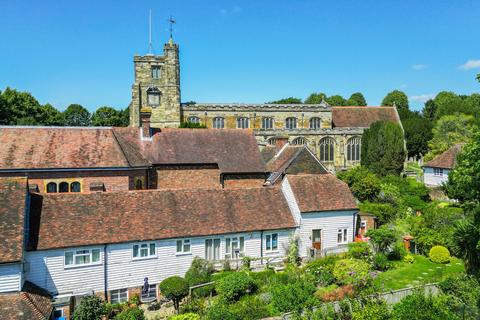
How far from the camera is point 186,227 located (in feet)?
78.7

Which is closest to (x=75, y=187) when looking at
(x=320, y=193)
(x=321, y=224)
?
(x=320, y=193)

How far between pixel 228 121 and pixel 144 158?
3598cm

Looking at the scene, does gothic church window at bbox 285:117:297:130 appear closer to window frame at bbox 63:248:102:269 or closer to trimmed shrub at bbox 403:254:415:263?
trimmed shrub at bbox 403:254:415:263

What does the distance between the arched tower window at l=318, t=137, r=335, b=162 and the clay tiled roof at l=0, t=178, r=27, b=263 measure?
51.8 meters

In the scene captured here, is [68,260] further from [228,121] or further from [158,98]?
[228,121]

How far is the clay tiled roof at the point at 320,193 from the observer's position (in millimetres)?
27781

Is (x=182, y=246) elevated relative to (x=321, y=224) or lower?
lower

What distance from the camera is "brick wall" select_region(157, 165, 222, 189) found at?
113ft

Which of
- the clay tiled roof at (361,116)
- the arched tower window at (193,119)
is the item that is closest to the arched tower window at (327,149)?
the clay tiled roof at (361,116)

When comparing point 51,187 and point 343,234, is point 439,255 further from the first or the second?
point 51,187

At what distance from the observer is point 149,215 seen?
23969 millimetres

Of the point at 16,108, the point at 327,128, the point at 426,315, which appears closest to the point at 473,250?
the point at 426,315

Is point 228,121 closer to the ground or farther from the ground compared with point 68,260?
farther from the ground

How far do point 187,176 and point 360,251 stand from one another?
16.4 meters
